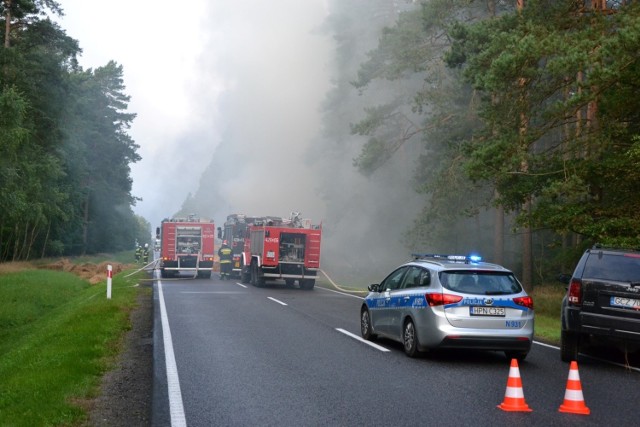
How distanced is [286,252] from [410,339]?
20.9 meters

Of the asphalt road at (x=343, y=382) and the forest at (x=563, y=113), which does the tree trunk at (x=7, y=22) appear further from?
the asphalt road at (x=343, y=382)

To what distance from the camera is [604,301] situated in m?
11.4

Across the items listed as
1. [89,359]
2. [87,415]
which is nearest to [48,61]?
[89,359]

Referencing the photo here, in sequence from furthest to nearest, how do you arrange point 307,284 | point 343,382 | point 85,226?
point 85,226 < point 307,284 < point 343,382

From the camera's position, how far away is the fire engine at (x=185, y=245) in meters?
39.0

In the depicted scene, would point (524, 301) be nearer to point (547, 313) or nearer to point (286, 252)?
point (547, 313)

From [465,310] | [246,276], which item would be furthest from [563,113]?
[246,276]

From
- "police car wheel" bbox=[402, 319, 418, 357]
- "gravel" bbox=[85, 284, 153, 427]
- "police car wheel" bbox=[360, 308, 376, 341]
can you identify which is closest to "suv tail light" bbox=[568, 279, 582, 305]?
"police car wheel" bbox=[402, 319, 418, 357]

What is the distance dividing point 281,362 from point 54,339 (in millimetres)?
5335

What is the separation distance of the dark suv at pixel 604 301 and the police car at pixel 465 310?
69 centimetres

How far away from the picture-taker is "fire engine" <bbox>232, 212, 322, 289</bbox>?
32.4 metres

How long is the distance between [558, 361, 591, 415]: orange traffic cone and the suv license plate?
349 cm

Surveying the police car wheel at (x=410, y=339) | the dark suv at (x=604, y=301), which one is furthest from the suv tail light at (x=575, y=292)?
the police car wheel at (x=410, y=339)

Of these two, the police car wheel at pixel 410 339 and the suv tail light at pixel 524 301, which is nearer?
the suv tail light at pixel 524 301
